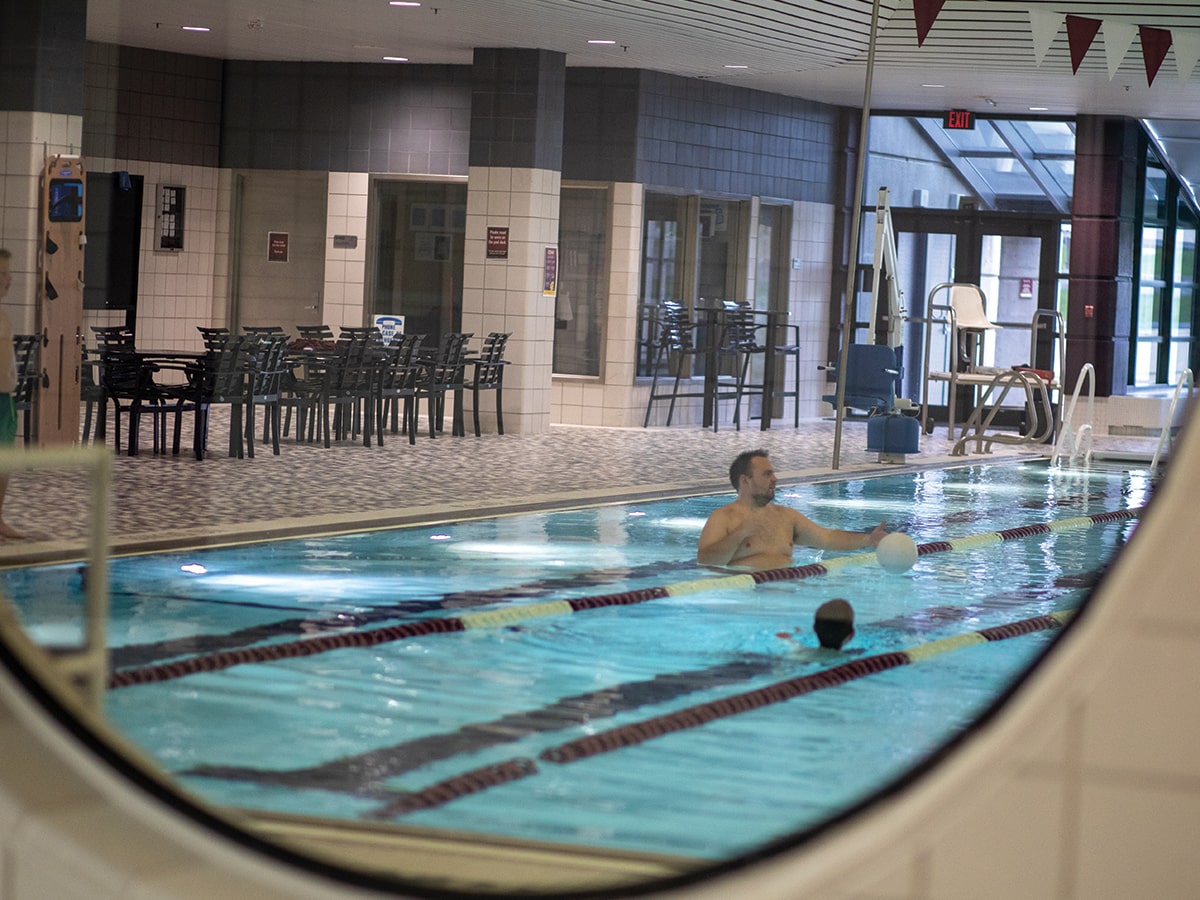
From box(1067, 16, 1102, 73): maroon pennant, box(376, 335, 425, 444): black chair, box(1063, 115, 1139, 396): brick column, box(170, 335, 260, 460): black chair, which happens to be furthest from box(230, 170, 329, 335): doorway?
box(1063, 115, 1139, 396): brick column

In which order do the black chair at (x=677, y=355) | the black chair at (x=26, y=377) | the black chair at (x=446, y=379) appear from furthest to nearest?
the black chair at (x=677, y=355), the black chair at (x=446, y=379), the black chair at (x=26, y=377)

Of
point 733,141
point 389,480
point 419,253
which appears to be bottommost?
point 389,480

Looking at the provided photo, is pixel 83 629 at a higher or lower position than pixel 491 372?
lower

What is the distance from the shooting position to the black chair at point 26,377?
7.82 metres

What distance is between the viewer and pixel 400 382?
36.9 ft

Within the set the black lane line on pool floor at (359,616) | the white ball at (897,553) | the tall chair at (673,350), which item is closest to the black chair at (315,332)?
the tall chair at (673,350)

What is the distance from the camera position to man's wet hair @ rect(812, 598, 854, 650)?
18.7 feet

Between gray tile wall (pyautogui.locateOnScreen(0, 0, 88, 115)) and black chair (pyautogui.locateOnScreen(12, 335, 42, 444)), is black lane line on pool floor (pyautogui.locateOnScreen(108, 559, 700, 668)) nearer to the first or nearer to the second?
black chair (pyautogui.locateOnScreen(12, 335, 42, 444))

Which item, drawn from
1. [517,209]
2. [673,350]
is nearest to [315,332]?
[517,209]

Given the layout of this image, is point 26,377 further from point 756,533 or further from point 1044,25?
point 1044,25

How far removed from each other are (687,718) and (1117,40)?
727cm

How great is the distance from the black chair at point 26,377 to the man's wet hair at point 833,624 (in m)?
3.94

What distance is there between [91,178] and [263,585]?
8.19 m

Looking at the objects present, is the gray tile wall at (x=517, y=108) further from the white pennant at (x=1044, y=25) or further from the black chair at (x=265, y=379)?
the white pennant at (x=1044, y=25)
